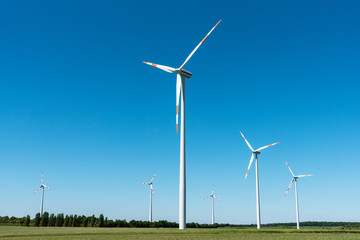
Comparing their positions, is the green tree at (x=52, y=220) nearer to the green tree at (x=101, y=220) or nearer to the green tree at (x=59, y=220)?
the green tree at (x=59, y=220)

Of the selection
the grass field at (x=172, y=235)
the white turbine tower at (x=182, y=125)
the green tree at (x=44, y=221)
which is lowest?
the green tree at (x=44, y=221)

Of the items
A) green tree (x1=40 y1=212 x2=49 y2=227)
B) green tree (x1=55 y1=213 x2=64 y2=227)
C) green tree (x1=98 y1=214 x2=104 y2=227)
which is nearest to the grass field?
green tree (x1=98 y1=214 x2=104 y2=227)

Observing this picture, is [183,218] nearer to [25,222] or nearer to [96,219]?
[96,219]

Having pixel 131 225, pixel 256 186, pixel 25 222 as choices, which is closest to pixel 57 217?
pixel 25 222

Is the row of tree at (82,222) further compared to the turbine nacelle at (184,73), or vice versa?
the row of tree at (82,222)

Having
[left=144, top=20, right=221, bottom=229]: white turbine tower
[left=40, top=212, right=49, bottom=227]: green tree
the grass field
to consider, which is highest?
[left=144, top=20, right=221, bottom=229]: white turbine tower

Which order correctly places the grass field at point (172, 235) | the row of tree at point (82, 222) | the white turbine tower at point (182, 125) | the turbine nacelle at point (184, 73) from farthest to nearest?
the row of tree at point (82, 222) < the turbine nacelle at point (184, 73) < the white turbine tower at point (182, 125) < the grass field at point (172, 235)

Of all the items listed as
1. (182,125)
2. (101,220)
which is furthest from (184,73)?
(101,220)

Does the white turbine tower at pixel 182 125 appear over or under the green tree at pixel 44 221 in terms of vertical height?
over

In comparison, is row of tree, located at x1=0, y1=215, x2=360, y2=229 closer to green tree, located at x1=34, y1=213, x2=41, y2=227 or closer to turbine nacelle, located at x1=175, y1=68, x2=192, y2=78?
green tree, located at x1=34, y1=213, x2=41, y2=227

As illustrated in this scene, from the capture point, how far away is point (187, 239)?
120ft

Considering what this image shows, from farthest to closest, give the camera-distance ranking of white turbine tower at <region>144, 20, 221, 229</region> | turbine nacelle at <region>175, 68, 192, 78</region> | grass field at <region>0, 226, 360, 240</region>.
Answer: turbine nacelle at <region>175, 68, 192, 78</region>, white turbine tower at <region>144, 20, 221, 229</region>, grass field at <region>0, 226, 360, 240</region>

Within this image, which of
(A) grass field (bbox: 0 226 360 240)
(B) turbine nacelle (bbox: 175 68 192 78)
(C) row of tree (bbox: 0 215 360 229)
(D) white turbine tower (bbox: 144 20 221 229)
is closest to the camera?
(A) grass field (bbox: 0 226 360 240)

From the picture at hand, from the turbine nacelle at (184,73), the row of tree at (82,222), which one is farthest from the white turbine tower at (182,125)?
the row of tree at (82,222)
